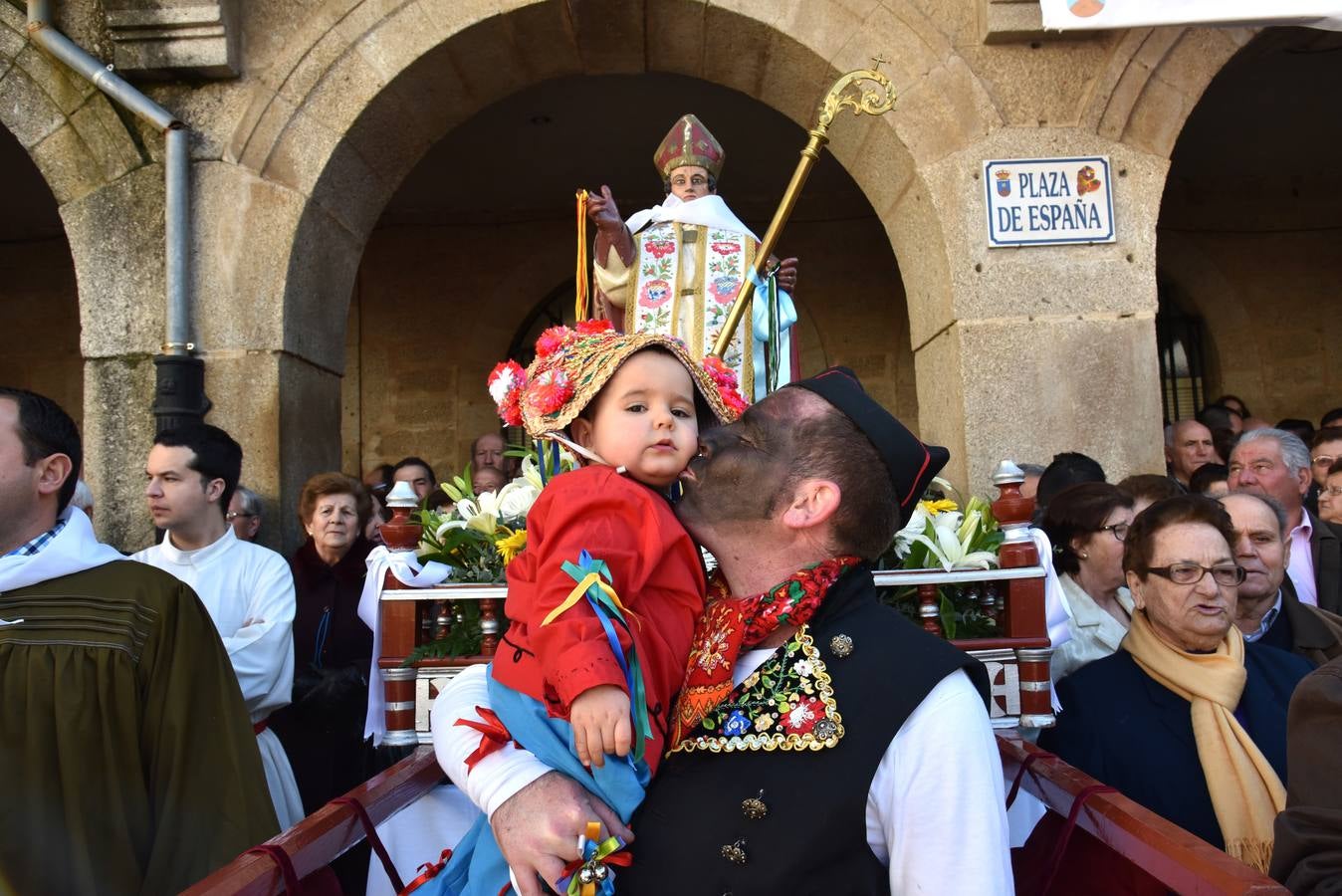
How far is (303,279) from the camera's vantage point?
529cm

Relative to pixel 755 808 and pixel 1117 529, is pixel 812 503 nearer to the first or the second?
pixel 755 808

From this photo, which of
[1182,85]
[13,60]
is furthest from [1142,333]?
[13,60]

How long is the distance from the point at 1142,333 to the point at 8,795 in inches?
189

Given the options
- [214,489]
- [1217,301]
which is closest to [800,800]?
[214,489]

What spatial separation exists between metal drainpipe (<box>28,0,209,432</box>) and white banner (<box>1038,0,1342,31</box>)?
404 cm

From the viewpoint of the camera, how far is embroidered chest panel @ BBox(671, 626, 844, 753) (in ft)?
5.23

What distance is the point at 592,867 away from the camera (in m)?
1.55

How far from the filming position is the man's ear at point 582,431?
225 cm

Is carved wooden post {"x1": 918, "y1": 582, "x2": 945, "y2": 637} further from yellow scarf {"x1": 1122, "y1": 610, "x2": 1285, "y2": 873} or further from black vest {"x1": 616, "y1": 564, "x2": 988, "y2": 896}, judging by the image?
black vest {"x1": 616, "y1": 564, "x2": 988, "y2": 896}

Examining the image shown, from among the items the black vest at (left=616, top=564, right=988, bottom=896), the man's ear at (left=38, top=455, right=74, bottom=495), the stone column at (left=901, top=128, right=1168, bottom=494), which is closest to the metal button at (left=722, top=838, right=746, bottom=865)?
the black vest at (left=616, top=564, right=988, bottom=896)

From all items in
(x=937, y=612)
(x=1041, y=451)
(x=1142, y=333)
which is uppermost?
(x=1142, y=333)

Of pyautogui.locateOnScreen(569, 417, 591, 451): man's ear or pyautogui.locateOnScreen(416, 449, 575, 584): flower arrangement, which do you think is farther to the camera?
pyautogui.locateOnScreen(416, 449, 575, 584): flower arrangement

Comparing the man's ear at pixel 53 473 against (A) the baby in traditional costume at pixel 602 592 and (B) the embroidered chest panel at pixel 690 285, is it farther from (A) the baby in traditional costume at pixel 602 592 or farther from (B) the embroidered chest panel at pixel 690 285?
(B) the embroidered chest panel at pixel 690 285

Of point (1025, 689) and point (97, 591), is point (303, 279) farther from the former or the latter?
point (1025, 689)
